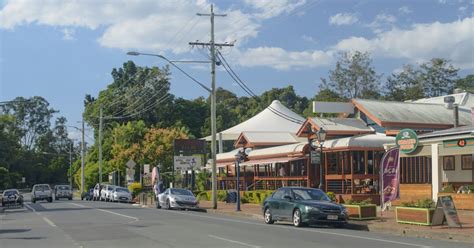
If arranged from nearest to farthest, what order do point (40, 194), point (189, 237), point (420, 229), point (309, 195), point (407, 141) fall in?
point (189, 237) < point (420, 229) < point (309, 195) < point (407, 141) < point (40, 194)

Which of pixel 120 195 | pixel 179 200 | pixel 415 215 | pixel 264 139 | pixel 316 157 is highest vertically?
pixel 264 139

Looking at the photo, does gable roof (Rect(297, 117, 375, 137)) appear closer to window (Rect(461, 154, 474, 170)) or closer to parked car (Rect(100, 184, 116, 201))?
window (Rect(461, 154, 474, 170))

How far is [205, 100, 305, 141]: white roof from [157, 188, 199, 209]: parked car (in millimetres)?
21102

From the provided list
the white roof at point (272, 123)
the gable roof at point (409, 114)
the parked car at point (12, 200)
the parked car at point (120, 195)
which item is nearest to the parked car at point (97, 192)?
the parked car at point (120, 195)

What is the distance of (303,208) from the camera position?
2061 cm

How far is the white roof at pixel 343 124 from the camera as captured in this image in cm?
3616

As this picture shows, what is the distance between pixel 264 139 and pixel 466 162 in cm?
2105

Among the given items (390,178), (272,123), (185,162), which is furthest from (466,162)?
(272,123)

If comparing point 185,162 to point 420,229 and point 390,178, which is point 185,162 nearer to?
point 390,178

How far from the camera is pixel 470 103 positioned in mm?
41781

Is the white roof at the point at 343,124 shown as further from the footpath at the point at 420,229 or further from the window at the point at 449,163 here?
the footpath at the point at 420,229

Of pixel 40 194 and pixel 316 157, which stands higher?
pixel 316 157

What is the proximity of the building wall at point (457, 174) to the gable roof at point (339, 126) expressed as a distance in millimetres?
8048

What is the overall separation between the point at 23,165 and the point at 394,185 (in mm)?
108847
